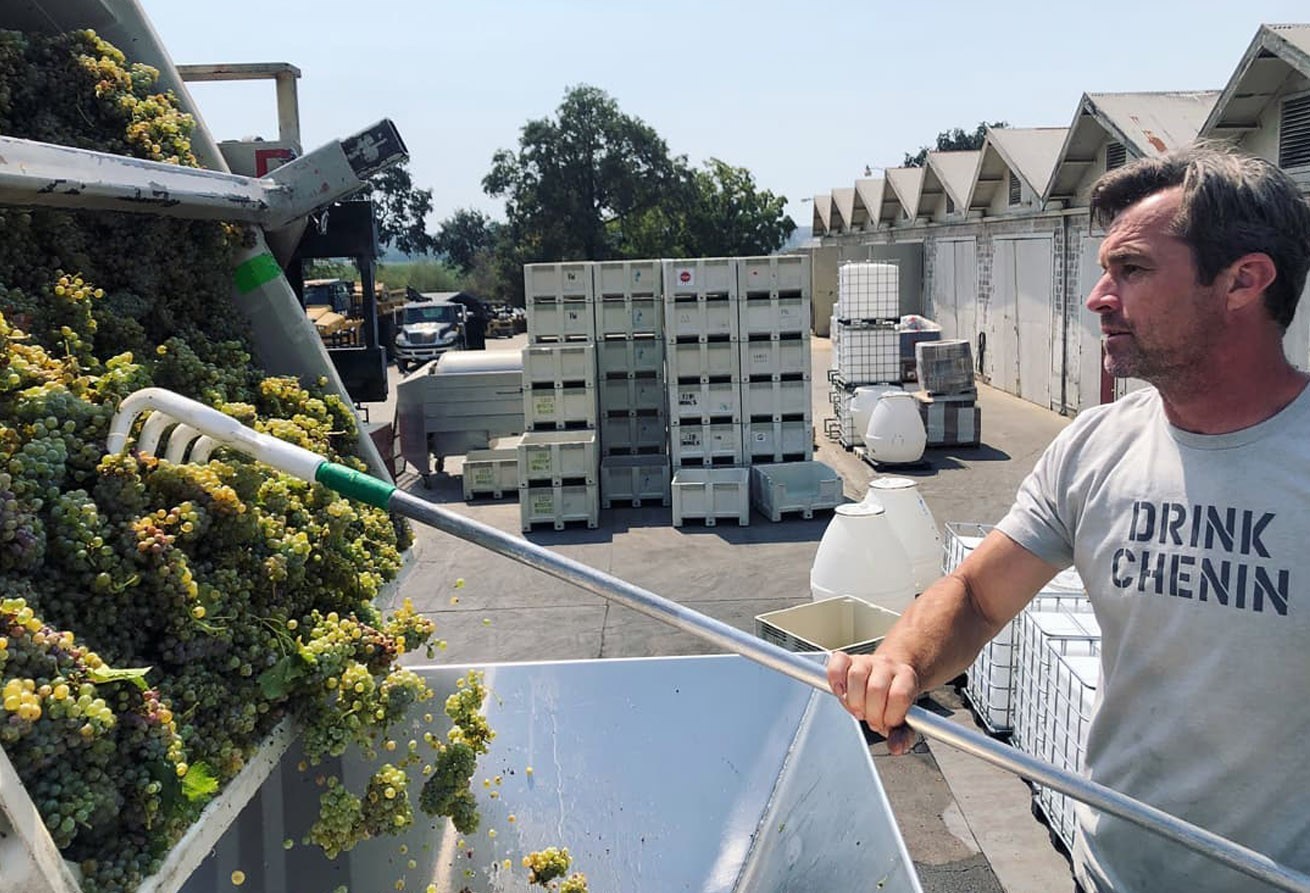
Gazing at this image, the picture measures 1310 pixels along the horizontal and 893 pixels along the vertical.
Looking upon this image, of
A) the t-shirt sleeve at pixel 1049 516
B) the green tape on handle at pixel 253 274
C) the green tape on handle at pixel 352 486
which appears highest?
the green tape on handle at pixel 253 274

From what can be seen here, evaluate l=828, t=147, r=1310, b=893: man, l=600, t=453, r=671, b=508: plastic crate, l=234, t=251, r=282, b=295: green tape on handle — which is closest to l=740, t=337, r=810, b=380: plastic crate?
l=600, t=453, r=671, b=508: plastic crate

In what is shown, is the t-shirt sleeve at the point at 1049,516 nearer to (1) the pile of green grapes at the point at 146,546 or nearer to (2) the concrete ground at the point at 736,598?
(1) the pile of green grapes at the point at 146,546

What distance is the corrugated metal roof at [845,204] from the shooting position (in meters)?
29.8

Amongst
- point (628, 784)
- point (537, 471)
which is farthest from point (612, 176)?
point (628, 784)

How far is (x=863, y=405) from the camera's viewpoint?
13008mm

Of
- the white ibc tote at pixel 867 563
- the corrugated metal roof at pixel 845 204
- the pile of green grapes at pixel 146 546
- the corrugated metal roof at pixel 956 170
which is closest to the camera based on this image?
the pile of green grapes at pixel 146 546

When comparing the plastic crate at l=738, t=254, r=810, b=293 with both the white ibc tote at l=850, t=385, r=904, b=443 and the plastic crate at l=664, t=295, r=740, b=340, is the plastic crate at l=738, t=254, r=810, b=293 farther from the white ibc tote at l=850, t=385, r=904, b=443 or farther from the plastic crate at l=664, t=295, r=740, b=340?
the white ibc tote at l=850, t=385, r=904, b=443

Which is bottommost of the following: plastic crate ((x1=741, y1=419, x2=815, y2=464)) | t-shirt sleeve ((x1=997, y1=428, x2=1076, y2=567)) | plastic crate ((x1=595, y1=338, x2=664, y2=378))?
plastic crate ((x1=741, y1=419, x2=815, y2=464))

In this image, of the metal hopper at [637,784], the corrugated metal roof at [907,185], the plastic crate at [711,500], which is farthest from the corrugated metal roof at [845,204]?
the metal hopper at [637,784]

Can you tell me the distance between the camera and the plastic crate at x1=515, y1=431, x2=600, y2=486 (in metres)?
10.1

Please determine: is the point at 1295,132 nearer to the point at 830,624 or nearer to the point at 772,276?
the point at 772,276

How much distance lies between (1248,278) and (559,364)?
29.0ft

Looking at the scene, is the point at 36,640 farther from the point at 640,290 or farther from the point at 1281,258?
the point at 640,290

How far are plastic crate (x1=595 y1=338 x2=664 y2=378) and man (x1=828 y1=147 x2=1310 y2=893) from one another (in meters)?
8.90
